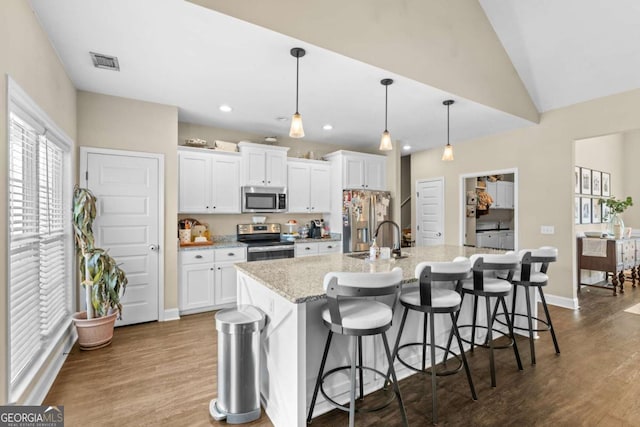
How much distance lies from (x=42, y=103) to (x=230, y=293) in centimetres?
287

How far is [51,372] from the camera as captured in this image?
8.09 feet

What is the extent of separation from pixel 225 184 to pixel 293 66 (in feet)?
7.33

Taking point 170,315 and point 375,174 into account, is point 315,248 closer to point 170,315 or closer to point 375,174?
point 375,174

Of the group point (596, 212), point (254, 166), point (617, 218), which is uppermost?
point (254, 166)

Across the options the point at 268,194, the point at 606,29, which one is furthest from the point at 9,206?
the point at 606,29

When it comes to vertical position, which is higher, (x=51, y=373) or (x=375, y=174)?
(x=375, y=174)

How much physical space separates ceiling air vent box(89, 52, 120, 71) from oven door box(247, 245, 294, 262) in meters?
2.54

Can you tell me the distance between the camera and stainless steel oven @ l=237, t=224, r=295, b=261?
4.41 m

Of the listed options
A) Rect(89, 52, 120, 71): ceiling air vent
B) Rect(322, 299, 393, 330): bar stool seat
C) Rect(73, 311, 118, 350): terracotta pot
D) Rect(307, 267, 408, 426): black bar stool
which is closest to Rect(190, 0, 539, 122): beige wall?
Rect(89, 52, 120, 71): ceiling air vent

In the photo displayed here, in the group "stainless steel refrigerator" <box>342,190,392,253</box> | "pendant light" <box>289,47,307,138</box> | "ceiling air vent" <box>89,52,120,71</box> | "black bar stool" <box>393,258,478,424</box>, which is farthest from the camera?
"stainless steel refrigerator" <box>342,190,392,253</box>

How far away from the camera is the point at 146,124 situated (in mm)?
3680

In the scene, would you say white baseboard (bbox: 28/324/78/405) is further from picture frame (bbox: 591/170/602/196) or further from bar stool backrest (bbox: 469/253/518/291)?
picture frame (bbox: 591/170/602/196)

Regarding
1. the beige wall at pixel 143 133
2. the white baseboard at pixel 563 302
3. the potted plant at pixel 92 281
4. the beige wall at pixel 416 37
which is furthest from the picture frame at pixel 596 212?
the potted plant at pixel 92 281

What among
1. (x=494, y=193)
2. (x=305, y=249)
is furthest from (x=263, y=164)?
(x=494, y=193)
